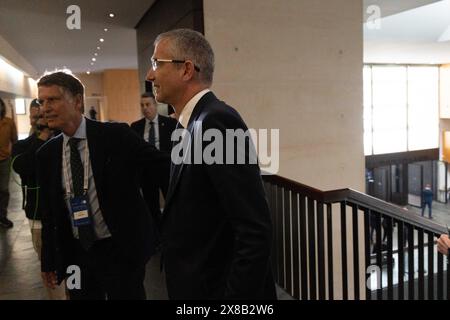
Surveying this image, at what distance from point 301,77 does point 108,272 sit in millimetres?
3128

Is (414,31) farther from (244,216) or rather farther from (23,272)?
(244,216)

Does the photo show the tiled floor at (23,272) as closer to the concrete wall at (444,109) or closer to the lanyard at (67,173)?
the lanyard at (67,173)

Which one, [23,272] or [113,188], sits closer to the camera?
[113,188]

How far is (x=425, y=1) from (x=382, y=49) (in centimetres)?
651

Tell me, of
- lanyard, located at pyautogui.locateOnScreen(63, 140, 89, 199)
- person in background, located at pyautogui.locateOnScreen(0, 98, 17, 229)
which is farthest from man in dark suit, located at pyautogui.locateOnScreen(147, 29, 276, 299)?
person in background, located at pyautogui.locateOnScreen(0, 98, 17, 229)

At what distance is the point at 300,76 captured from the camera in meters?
4.35

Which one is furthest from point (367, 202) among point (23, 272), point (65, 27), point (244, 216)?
point (65, 27)

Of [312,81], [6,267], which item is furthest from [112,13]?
[6,267]

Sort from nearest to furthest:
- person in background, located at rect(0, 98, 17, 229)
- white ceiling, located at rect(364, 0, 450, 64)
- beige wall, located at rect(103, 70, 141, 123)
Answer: person in background, located at rect(0, 98, 17, 229) < white ceiling, located at rect(364, 0, 450, 64) < beige wall, located at rect(103, 70, 141, 123)

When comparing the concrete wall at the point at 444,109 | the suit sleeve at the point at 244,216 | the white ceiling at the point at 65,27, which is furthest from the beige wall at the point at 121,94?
the suit sleeve at the point at 244,216

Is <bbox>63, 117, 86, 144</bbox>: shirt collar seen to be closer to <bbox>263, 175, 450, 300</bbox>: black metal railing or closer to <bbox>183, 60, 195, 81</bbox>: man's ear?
<bbox>183, 60, 195, 81</bbox>: man's ear

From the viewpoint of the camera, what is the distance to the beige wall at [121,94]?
18.3 metres

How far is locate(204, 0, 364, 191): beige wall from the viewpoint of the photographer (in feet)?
13.4

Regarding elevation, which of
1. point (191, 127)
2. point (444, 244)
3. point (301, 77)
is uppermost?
point (301, 77)
